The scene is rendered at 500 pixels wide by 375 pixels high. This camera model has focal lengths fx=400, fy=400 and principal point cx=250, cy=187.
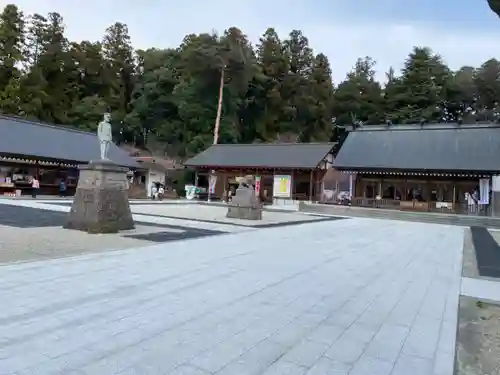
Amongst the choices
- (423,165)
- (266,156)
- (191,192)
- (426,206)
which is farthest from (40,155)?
(423,165)

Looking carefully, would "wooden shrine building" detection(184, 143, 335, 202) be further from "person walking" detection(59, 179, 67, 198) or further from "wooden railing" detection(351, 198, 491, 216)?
"person walking" detection(59, 179, 67, 198)

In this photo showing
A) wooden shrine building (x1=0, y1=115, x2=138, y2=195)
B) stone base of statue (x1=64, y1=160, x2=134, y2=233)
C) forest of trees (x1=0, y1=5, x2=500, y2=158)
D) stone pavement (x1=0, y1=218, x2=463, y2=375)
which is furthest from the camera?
forest of trees (x1=0, y1=5, x2=500, y2=158)

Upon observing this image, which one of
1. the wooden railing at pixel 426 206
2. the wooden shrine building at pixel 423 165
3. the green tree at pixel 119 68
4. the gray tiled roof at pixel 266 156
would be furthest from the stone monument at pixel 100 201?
the green tree at pixel 119 68

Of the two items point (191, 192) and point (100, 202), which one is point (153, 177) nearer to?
point (191, 192)

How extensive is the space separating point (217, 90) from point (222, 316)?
3004 cm

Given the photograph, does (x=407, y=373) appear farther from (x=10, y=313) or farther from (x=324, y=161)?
(x=324, y=161)

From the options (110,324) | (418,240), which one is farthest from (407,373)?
(418,240)

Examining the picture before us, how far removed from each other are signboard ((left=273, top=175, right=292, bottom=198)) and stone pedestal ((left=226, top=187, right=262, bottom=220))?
11079mm

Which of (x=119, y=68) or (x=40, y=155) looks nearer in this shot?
(x=40, y=155)

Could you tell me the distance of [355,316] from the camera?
3746mm

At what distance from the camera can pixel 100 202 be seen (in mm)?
8227

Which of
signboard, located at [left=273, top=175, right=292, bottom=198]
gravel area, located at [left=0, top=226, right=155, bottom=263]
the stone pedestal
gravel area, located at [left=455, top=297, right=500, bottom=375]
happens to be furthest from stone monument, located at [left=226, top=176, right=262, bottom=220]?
signboard, located at [left=273, top=175, right=292, bottom=198]

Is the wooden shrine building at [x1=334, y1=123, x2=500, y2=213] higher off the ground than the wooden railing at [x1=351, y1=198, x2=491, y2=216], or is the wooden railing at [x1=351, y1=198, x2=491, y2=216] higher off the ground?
the wooden shrine building at [x1=334, y1=123, x2=500, y2=213]

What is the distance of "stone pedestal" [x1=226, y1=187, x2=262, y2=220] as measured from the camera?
13.3 meters
